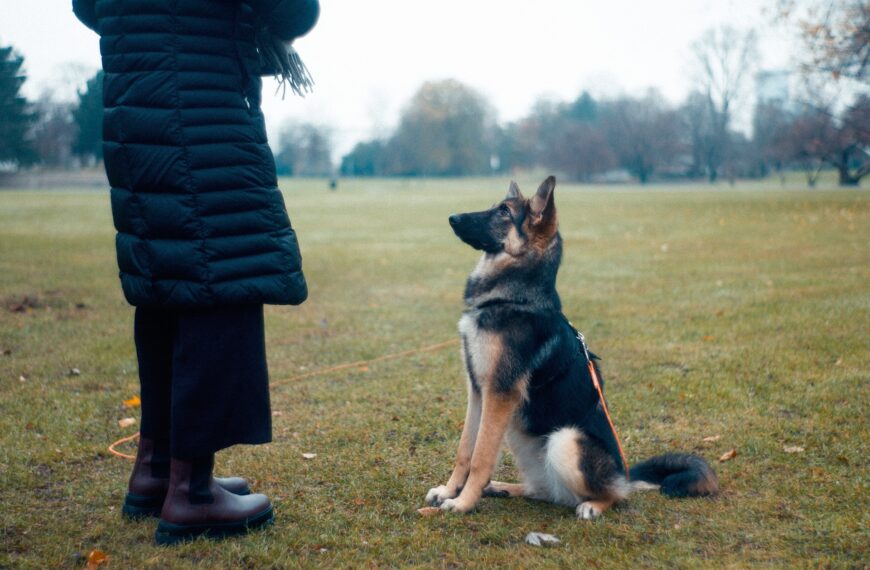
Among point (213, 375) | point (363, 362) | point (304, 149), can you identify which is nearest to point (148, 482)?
point (213, 375)

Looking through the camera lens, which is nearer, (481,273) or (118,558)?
(118,558)

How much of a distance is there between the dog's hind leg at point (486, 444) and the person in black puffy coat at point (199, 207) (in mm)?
1077

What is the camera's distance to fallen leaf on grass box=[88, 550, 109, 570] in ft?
10.00

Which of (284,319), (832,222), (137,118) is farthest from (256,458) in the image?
(832,222)

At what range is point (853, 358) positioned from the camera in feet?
21.2

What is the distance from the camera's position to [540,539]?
11.1 ft

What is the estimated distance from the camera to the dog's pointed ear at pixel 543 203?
3725 millimetres

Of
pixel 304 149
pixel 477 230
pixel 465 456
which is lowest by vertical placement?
pixel 465 456

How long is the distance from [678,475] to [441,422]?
1.80 meters

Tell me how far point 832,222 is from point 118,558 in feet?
68.5

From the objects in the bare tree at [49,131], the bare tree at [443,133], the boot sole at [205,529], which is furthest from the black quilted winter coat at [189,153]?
the bare tree at [443,133]

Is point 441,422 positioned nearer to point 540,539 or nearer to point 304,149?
point 540,539

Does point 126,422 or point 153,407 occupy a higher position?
point 153,407

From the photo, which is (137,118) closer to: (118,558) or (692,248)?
(118,558)
